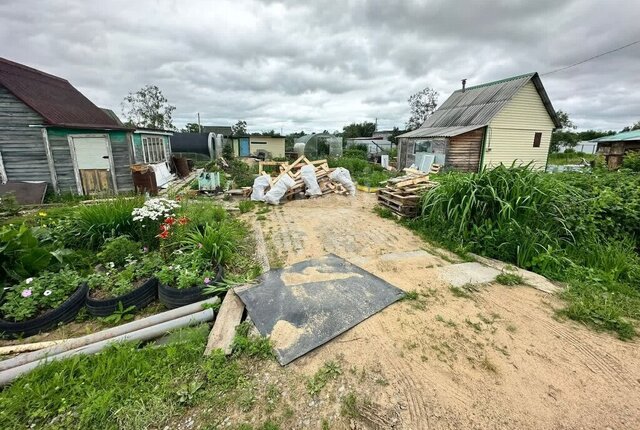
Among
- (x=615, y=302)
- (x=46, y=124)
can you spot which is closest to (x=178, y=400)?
(x=615, y=302)

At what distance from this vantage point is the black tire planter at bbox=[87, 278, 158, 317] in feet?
9.25

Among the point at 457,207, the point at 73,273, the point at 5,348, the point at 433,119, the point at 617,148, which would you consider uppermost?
the point at 433,119

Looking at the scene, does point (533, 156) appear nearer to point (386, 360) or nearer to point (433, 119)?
point (433, 119)

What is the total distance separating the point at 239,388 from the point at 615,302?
4.01 m

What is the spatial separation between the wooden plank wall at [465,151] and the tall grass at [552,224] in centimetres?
875

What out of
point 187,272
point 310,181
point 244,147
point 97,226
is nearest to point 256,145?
point 244,147

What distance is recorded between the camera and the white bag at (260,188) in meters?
8.02

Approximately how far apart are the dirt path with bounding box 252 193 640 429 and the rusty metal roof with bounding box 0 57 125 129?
35.2 ft

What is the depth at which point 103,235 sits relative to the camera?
13.4 ft

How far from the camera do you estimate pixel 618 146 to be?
47.9 feet

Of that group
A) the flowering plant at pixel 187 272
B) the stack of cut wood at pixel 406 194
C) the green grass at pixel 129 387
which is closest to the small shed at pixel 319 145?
the stack of cut wood at pixel 406 194

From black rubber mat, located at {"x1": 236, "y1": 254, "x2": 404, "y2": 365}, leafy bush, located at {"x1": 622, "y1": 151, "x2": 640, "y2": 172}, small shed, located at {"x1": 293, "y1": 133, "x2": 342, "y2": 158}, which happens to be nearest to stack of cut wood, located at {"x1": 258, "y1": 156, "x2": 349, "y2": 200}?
black rubber mat, located at {"x1": 236, "y1": 254, "x2": 404, "y2": 365}

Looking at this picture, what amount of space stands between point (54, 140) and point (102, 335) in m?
9.39

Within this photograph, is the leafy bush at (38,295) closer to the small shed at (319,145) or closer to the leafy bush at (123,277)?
the leafy bush at (123,277)
